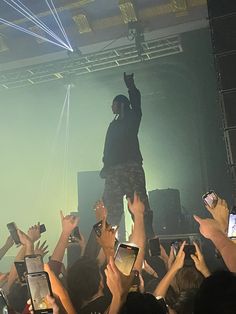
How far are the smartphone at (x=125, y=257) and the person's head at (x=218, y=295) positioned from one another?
768mm

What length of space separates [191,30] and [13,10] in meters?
2.61

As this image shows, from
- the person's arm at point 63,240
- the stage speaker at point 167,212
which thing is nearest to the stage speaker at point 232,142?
the person's arm at point 63,240

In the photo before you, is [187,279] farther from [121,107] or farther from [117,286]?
[121,107]

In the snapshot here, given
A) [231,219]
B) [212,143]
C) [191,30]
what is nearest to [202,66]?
[191,30]

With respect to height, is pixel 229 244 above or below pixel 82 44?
below

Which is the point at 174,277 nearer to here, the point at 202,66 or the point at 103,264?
the point at 103,264

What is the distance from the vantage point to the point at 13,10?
5.45 metres

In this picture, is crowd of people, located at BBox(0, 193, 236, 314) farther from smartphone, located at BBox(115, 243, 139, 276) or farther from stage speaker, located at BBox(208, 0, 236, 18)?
stage speaker, located at BBox(208, 0, 236, 18)

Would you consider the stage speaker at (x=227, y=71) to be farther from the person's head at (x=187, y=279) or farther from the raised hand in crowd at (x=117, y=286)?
the raised hand in crowd at (x=117, y=286)

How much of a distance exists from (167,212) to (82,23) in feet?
9.88

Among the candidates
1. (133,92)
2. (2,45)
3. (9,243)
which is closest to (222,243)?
(9,243)

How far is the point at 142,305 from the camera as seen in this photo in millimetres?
955

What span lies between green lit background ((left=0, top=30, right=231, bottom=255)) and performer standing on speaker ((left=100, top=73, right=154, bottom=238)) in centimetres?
102

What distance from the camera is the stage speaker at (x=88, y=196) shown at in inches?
217
